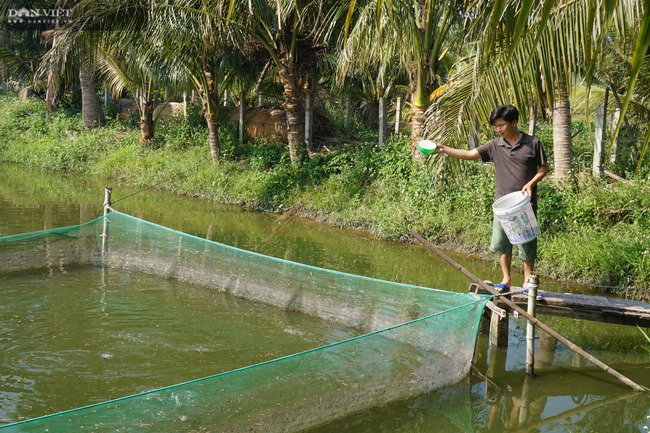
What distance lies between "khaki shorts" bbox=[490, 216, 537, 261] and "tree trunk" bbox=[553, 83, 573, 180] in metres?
3.72

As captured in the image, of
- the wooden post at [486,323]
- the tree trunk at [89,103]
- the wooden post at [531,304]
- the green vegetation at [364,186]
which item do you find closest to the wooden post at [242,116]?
the green vegetation at [364,186]

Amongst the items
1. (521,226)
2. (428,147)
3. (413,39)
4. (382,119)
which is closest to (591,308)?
(521,226)

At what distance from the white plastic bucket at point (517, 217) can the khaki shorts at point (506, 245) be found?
7.4 inches

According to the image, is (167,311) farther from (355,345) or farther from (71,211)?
(71,211)

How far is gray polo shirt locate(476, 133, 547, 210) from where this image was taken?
4.50m

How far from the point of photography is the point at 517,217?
14.2ft

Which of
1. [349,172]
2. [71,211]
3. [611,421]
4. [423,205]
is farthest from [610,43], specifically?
[71,211]

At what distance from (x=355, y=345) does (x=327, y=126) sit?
10787mm

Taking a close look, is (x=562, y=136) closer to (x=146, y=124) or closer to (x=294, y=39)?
(x=294, y=39)

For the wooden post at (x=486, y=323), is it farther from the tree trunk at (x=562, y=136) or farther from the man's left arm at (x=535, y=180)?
the tree trunk at (x=562, y=136)

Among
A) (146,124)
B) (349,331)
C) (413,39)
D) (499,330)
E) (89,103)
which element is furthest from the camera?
(89,103)

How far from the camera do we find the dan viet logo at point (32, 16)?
61.5 feet

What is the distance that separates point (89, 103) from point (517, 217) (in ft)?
53.6

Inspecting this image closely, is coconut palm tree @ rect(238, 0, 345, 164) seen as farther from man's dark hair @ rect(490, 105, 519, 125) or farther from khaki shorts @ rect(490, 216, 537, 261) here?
khaki shorts @ rect(490, 216, 537, 261)
